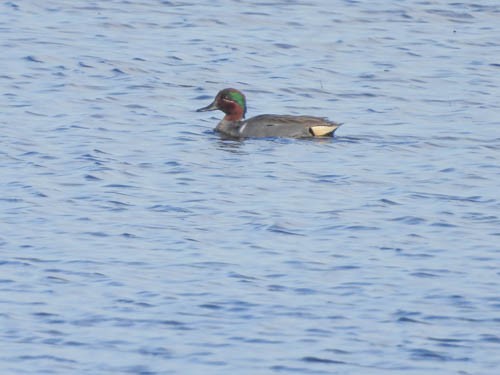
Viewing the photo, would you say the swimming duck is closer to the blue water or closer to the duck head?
the duck head

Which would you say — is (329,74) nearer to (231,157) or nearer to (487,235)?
(231,157)

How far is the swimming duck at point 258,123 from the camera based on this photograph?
18706 millimetres

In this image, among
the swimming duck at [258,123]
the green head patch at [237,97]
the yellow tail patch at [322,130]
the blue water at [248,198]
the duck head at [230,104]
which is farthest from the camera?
the green head patch at [237,97]

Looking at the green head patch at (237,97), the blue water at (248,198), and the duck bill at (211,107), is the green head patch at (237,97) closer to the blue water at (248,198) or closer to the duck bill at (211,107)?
the duck bill at (211,107)

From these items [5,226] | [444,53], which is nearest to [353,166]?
[5,226]

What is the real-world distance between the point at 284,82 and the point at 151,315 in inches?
449

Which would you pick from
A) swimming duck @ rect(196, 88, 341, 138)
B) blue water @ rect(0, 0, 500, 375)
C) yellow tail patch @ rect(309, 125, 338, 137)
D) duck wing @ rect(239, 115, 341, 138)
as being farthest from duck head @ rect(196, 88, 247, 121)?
yellow tail patch @ rect(309, 125, 338, 137)

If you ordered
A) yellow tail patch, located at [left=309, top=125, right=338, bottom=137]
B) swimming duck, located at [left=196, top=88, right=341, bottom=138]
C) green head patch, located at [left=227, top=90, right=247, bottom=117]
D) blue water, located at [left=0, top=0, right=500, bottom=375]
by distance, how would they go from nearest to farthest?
blue water, located at [left=0, top=0, right=500, bottom=375] < yellow tail patch, located at [left=309, top=125, right=338, bottom=137] < swimming duck, located at [left=196, top=88, right=341, bottom=138] < green head patch, located at [left=227, top=90, right=247, bottom=117]

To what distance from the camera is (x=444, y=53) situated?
24.5m

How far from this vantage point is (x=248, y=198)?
603 inches

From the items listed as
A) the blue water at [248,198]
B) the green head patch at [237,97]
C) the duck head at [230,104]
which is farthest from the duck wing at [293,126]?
the green head patch at [237,97]

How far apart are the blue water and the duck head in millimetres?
313

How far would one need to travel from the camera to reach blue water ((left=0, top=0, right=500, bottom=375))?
35.4 feet

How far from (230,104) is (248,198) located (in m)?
4.81
